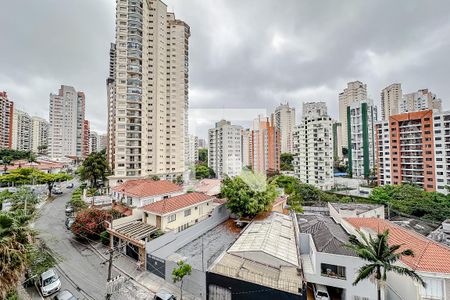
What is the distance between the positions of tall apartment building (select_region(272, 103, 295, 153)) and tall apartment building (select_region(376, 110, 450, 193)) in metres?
40.5

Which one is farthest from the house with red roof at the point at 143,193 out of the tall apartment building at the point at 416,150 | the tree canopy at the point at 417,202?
the tall apartment building at the point at 416,150

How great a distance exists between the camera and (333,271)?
1240 cm

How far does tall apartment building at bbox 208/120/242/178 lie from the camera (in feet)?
192

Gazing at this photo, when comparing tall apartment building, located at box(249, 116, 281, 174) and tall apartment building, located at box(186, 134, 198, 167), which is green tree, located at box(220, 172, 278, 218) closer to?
tall apartment building, located at box(186, 134, 198, 167)

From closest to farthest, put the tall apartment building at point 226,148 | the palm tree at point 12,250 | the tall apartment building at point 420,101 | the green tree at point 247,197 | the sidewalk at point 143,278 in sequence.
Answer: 1. the palm tree at point 12,250
2. the sidewalk at point 143,278
3. the green tree at point 247,197
4. the tall apartment building at point 226,148
5. the tall apartment building at point 420,101

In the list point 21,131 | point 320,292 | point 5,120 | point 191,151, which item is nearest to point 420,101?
point 191,151

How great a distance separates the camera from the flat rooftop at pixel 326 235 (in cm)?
1282

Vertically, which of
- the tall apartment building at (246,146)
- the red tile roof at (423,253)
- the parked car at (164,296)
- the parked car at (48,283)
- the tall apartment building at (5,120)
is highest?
the tall apartment building at (5,120)

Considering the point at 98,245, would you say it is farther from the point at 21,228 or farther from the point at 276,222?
the point at 276,222

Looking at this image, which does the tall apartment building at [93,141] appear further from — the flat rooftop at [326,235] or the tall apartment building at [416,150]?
the tall apartment building at [416,150]

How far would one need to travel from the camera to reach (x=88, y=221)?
1778 cm

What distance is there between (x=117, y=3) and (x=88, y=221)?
37.4m

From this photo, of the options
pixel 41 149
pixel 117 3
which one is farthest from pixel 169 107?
pixel 41 149

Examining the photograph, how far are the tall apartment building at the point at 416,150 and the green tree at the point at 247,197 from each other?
39244 millimetres
